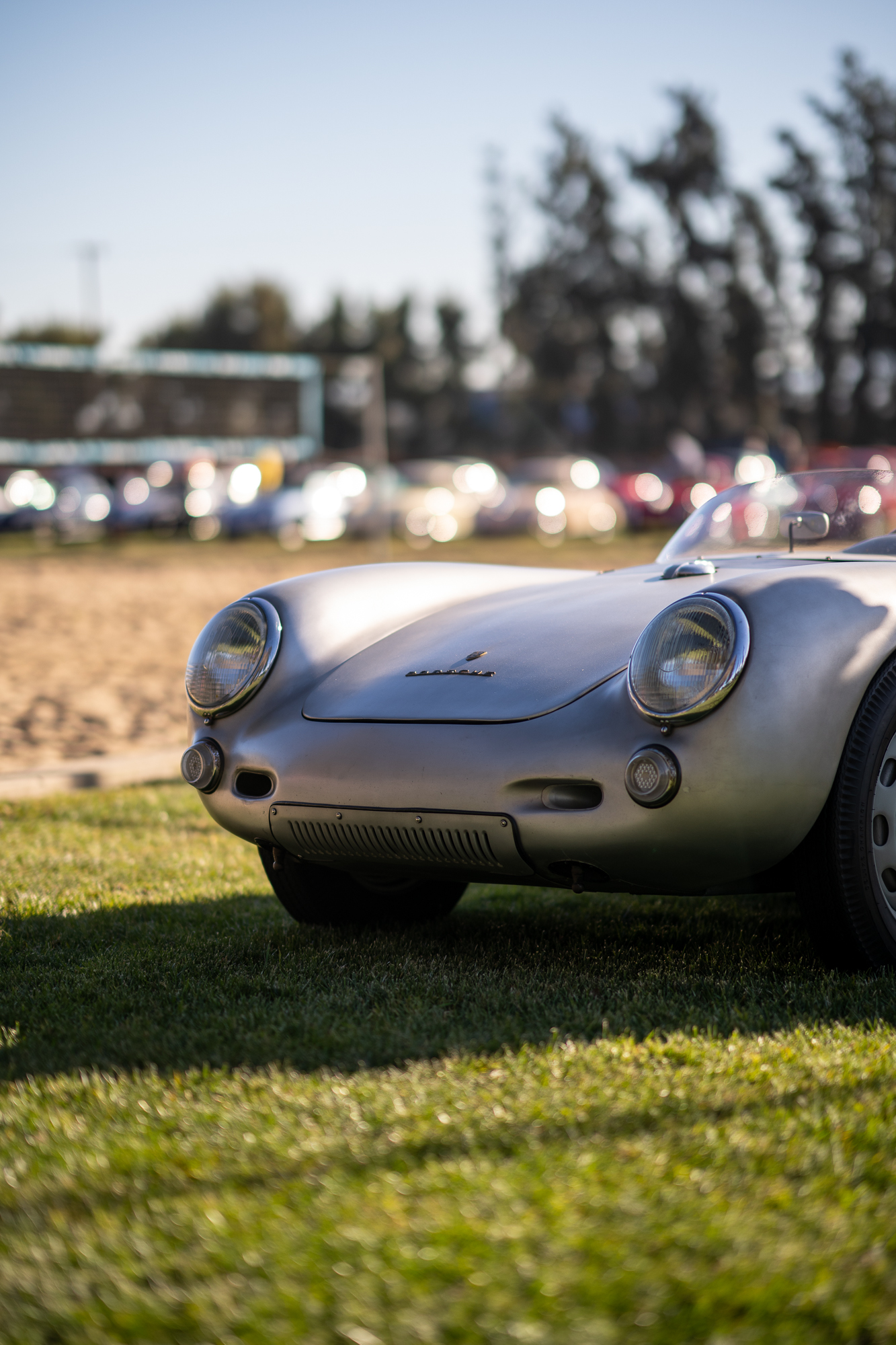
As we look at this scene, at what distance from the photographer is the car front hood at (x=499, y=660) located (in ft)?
10.3

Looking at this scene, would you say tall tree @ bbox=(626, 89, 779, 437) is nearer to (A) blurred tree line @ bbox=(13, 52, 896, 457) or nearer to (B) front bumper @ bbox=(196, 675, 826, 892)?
(A) blurred tree line @ bbox=(13, 52, 896, 457)

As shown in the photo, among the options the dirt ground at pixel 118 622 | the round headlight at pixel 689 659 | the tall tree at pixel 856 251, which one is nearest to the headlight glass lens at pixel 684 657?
the round headlight at pixel 689 659

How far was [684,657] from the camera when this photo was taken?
2867 mm

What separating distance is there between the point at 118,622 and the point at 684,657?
9357 mm

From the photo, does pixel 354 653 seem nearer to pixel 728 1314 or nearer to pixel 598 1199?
pixel 598 1199

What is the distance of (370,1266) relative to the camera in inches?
65.8

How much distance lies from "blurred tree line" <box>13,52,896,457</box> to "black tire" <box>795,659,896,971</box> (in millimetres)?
38207

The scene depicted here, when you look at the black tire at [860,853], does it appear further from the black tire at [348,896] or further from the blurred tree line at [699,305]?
the blurred tree line at [699,305]

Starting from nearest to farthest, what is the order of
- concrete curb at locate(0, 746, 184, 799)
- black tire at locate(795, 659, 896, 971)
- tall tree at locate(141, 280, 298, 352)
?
black tire at locate(795, 659, 896, 971) < concrete curb at locate(0, 746, 184, 799) < tall tree at locate(141, 280, 298, 352)

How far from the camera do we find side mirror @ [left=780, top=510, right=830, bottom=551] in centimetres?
412

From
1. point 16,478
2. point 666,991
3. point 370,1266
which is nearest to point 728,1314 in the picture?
point 370,1266

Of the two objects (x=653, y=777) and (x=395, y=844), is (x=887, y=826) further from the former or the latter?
(x=395, y=844)

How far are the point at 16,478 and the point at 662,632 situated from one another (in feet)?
95.7

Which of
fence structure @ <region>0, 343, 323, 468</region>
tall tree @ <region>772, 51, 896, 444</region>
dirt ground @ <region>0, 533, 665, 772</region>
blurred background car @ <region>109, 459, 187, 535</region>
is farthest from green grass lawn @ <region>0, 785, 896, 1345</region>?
tall tree @ <region>772, 51, 896, 444</region>
